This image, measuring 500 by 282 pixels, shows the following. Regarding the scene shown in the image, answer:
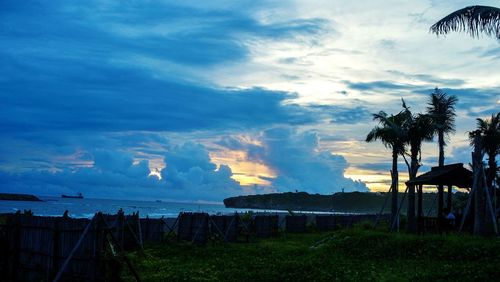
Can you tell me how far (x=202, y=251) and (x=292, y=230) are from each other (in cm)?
1769

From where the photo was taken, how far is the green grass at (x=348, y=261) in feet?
60.2

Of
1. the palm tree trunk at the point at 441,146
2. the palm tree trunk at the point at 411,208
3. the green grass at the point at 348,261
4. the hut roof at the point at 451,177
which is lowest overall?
the green grass at the point at 348,261

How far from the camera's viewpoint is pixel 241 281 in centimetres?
1817

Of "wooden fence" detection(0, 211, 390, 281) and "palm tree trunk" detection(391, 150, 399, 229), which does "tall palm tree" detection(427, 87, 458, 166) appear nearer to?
"palm tree trunk" detection(391, 150, 399, 229)

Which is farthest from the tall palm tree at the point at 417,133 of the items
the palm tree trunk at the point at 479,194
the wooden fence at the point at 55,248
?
the wooden fence at the point at 55,248

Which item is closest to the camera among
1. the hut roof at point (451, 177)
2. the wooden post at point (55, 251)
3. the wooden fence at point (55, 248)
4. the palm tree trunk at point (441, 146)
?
the wooden fence at point (55, 248)

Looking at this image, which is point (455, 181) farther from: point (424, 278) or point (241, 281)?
point (241, 281)

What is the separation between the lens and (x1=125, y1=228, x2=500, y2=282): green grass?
18.3 metres

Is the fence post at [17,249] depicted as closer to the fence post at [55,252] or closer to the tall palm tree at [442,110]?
the fence post at [55,252]

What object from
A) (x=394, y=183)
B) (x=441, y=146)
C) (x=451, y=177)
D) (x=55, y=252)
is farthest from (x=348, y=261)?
(x=441, y=146)

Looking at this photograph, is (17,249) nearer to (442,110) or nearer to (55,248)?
(55,248)

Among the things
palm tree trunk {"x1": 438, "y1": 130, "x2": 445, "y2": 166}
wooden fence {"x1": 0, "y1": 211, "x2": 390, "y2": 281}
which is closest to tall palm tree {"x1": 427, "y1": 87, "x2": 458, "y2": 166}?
palm tree trunk {"x1": 438, "y1": 130, "x2": 445, "y2": 166}

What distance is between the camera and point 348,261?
2245cm

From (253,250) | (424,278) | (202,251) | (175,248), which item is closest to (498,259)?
(424,278)
